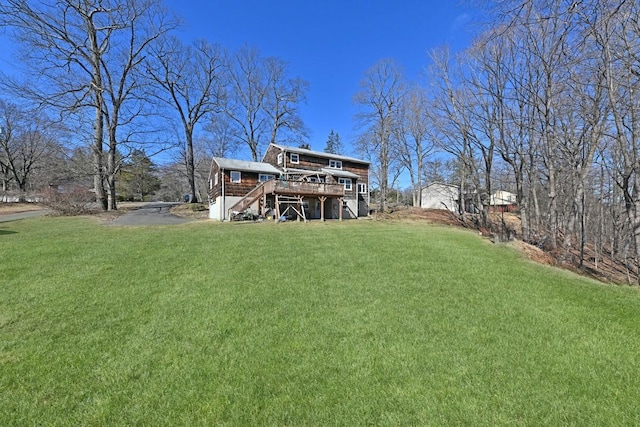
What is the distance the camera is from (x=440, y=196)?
38.2 metres

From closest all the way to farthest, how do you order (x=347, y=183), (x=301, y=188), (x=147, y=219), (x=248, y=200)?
(x=147, y=219) < (x=301, y=188) < (x=248, y=200) < (x=347, y=183)

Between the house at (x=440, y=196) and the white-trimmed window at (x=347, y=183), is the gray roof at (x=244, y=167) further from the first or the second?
the house at (x=440, y=196)

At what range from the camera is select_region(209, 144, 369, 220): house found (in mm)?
19375

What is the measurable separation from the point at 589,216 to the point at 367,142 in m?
21.3

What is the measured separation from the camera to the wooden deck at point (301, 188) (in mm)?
18359

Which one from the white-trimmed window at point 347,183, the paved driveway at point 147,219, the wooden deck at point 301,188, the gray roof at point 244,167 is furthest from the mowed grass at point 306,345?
the white-trimmed window at point 347,183

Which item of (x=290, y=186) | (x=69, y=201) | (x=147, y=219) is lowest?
(x=147, y=219)

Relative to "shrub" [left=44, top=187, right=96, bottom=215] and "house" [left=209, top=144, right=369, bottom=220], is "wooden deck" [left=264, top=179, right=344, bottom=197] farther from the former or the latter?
"shrub" [left=44, top=187, right=96, bottom=215]

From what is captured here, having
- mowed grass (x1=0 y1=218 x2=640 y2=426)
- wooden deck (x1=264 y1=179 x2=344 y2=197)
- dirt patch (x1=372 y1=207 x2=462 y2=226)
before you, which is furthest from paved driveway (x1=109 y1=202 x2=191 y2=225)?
dirt patch (x1=372 y1=207 x2=462 y2=226)

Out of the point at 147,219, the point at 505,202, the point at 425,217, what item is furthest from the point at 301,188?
the point at 505,202

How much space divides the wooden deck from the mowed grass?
1144 centimetres

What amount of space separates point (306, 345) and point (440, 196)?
127 ft

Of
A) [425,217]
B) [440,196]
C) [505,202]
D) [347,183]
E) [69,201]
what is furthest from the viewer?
[505,202]

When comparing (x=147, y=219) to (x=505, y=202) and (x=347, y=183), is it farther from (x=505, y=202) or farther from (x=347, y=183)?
(x=505, y=202)
